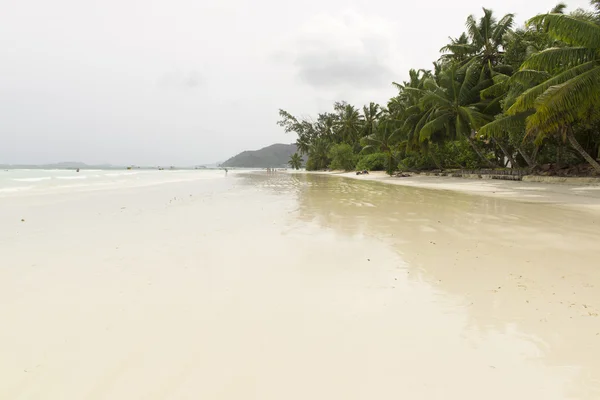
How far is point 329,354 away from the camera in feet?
8.48

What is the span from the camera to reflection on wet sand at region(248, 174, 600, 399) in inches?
105

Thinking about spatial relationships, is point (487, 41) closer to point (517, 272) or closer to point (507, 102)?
point (507, 102)

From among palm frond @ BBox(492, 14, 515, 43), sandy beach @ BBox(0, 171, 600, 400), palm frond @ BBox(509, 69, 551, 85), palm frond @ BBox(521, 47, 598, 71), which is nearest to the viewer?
sandy beach @ BBox(0, 171, 600, 400)

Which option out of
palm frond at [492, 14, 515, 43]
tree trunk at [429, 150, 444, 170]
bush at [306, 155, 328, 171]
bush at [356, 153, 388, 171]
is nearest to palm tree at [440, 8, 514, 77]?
palm frond at [492, 14, 515, 43]

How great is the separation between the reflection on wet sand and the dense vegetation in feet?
29.9

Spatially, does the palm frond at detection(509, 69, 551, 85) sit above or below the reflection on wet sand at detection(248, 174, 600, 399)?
above

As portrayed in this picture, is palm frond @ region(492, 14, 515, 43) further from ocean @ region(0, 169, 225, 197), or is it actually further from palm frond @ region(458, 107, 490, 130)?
ocean @ region(0, 169, 225, 197)

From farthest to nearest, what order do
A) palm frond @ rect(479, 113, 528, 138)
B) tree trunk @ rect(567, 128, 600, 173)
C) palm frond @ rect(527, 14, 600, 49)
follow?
1. palm frond @ rect(479, 113, 528, 138)
2. tree trunk @ rect(567, 128, 600, 173)
3. palm frond @ rect(527, 14, 600, 49)

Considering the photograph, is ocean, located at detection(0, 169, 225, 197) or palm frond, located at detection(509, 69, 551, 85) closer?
palm frond, located at detection(509, 69, 551, 85)

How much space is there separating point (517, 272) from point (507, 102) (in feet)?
70.9

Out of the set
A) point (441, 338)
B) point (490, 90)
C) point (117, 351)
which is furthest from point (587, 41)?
point (117, 351)

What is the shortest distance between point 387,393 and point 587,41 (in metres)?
19.0

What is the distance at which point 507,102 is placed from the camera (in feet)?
71.8

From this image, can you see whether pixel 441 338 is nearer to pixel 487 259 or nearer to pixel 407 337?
pixel 407 337
